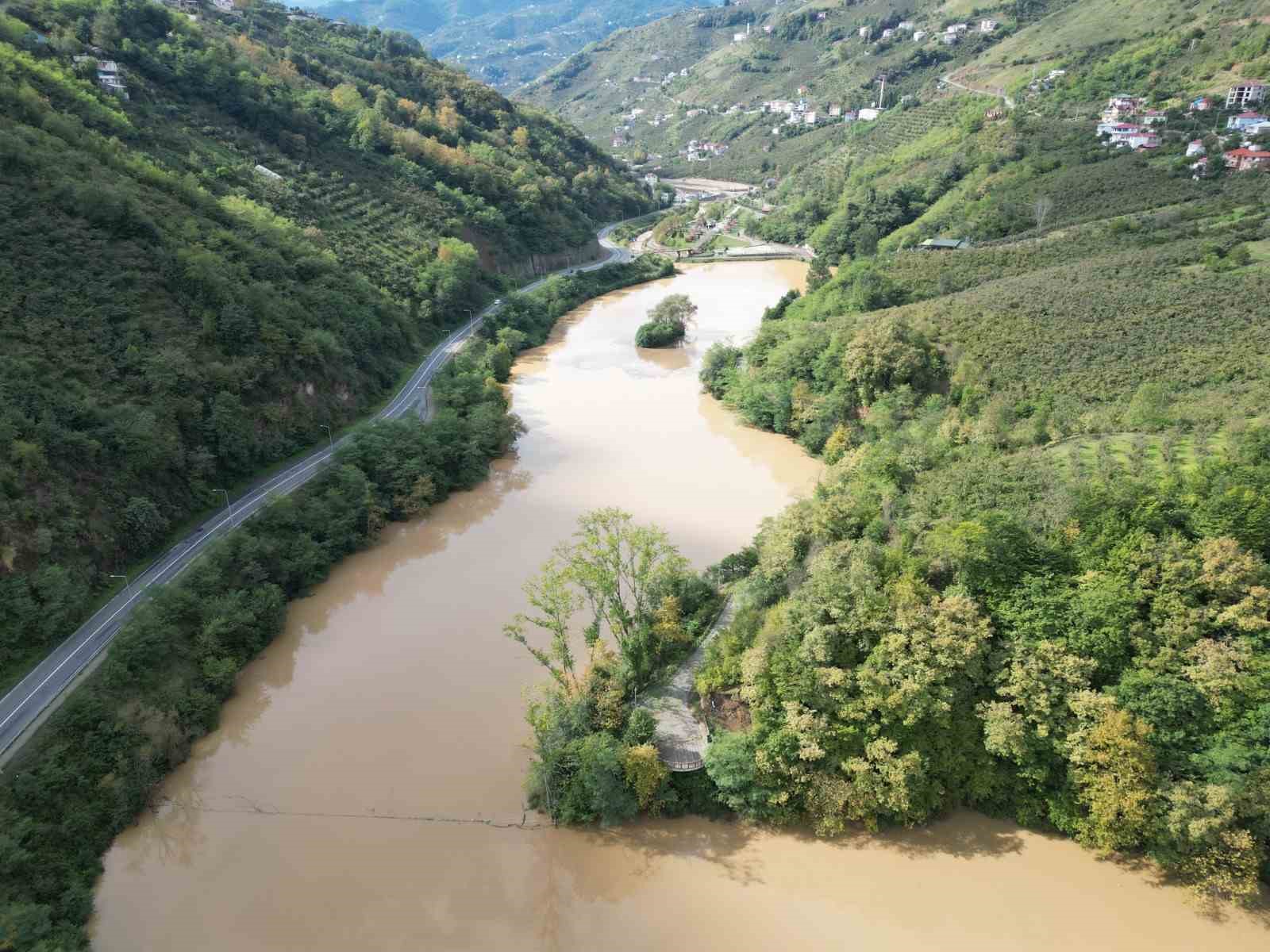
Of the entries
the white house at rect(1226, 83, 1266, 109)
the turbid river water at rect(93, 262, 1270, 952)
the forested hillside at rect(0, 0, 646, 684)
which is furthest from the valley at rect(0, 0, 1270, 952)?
the white house at rect(1226, 83, 1266, 109)

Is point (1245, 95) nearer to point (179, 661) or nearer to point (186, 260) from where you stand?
point (186, 260)

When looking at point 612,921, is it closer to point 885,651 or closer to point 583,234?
point 885,651

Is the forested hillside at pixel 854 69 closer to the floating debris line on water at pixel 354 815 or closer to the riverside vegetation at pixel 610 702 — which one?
the riverside vegetation at pixel 610 702

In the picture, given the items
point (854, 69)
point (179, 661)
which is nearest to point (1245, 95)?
point (179, 661)

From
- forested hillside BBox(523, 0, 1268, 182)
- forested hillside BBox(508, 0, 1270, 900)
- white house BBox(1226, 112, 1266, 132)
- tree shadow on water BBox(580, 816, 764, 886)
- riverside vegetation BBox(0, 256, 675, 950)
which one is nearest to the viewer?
forested hillside BBox(508, 0, 1270, 900)

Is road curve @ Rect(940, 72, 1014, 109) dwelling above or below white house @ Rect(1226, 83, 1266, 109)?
above

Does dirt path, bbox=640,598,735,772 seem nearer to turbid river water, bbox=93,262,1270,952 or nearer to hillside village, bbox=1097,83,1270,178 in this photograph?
turbid river water, bbox=93,262,1270,952
